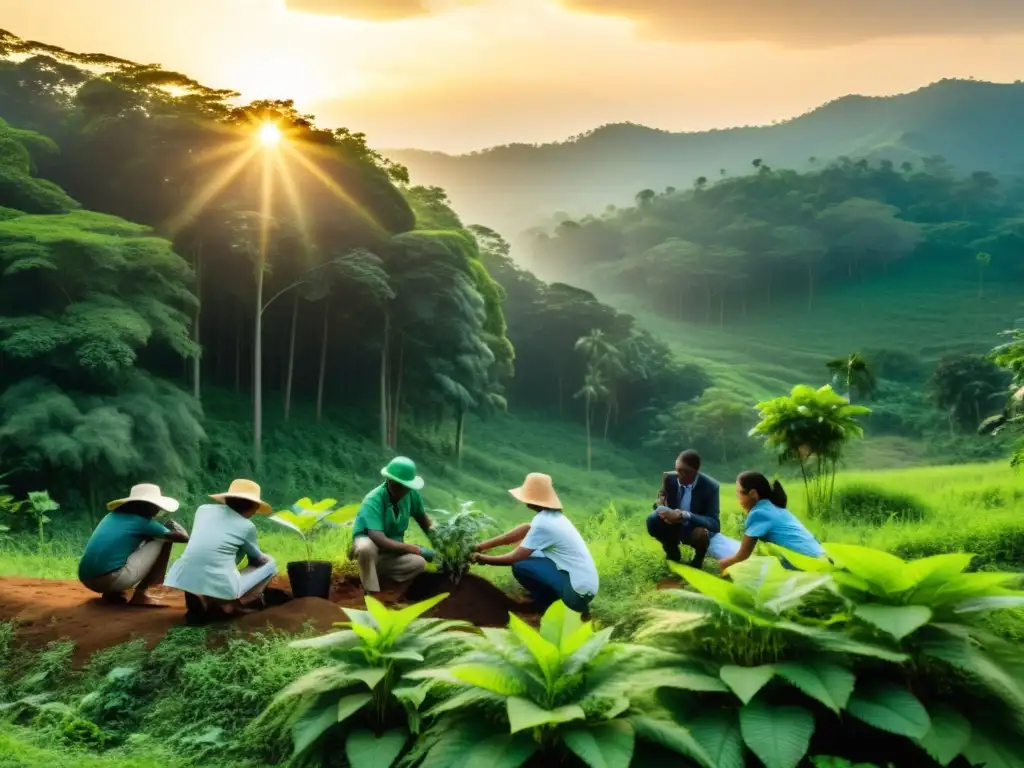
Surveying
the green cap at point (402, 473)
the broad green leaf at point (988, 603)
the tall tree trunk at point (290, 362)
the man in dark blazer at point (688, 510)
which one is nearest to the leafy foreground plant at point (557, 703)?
the broad green leaf at point (988, 603)

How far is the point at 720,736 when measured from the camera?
11.6 feet

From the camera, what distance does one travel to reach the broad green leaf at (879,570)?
12.5 feet

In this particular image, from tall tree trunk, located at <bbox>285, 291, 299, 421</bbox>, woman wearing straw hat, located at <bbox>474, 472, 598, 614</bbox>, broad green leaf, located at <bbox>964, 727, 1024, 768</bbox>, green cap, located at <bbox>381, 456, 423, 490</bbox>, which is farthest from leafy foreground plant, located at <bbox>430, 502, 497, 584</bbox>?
tall tree trunk, located at <bbox>285, 291, 299, 421</bbox>

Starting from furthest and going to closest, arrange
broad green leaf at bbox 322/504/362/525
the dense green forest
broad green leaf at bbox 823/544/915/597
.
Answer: the dense green forest → broad green leaf at bbox 322/504/362/525 → broad green leaf at bbox 823/544/915/597

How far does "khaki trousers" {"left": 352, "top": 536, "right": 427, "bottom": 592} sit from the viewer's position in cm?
646

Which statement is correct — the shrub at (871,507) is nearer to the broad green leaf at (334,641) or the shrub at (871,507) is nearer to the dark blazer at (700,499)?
the dark blazer at (700,499)

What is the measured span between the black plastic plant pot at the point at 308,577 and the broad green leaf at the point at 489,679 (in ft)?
9.55

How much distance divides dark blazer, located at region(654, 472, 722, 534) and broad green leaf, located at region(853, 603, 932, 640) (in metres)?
3.81

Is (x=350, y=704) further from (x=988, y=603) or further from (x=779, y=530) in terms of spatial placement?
(x=779, y=530)

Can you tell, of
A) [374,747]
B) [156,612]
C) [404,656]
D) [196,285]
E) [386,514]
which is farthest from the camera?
[196,285]

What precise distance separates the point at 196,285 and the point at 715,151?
167 meters


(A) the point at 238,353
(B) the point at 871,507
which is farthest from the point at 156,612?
(A) the point at 238,353

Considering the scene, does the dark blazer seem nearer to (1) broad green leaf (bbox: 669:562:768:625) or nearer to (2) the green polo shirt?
(2) the green polo shirt

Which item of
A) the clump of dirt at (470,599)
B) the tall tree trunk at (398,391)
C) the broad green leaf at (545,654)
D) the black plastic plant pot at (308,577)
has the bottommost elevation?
the tall tree trunk at (398,391)
